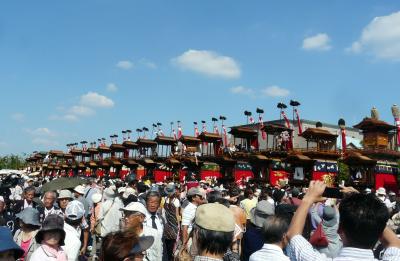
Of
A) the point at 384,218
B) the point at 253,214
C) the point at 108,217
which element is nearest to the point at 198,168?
the point at 108,217

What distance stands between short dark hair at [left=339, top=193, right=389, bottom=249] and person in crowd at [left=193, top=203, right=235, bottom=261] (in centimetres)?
90

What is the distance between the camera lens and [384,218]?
2688mm

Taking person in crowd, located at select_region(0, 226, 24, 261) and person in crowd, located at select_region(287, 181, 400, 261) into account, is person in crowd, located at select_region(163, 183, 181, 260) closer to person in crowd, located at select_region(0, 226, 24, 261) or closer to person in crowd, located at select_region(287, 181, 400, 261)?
person in crowd, located at select_region(0, 226, 24, 261)

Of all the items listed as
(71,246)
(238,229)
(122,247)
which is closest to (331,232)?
(238,229)

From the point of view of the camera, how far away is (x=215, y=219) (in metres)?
3.30

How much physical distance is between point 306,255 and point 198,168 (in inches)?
1686

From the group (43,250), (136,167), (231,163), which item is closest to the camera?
(43,250)

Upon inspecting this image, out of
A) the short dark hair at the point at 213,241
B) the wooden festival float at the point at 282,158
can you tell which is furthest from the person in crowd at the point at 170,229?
the wooden festival float at the point at 282,158

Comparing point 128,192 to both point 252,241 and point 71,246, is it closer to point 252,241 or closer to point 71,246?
point 71,246

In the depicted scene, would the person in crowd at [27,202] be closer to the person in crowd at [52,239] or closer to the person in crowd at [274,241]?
the person in crowd at [52,239]

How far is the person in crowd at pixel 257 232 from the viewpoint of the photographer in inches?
Result: 203

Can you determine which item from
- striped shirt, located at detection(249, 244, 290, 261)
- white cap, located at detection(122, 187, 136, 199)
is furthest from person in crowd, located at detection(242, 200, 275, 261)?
white cap, located at detection(122, 187, 136, 199)

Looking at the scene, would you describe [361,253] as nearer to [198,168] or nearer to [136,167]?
[198,168]

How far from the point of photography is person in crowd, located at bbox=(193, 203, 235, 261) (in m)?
3.23
